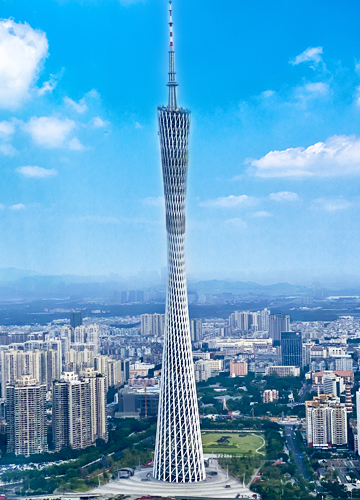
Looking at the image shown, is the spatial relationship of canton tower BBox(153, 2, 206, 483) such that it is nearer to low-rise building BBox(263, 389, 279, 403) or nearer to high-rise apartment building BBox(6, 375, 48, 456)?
high-rise apartment building BBox(6, 375, 48, 456)

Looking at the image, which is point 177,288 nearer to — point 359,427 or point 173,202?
point 173,202

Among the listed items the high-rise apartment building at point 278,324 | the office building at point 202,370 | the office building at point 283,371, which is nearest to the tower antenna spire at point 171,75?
the office building at point 202,370

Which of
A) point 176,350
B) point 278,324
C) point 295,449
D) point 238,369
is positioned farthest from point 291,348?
point 176,350

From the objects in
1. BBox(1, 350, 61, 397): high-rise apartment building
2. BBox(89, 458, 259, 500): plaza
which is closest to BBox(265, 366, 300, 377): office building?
BBox(1, 350, 61, 397): high-rise apartment building

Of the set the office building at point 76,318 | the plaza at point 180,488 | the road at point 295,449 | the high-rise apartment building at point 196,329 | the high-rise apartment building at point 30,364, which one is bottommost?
the plaza at point 180,488

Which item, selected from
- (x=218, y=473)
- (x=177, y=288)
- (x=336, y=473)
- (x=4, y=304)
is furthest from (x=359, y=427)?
(x=4, y=304)

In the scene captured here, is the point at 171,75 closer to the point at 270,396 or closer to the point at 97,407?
the point at 97,407

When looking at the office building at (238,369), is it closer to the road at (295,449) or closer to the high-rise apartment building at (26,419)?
the road at (295,449)
